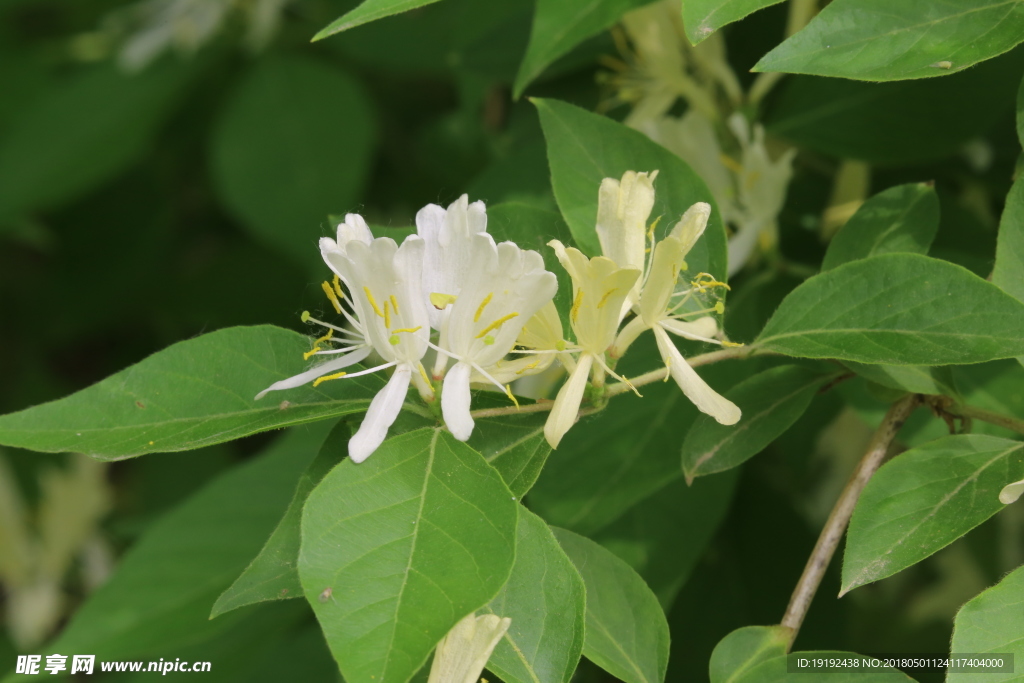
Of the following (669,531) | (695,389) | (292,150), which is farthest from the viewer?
(292,150)

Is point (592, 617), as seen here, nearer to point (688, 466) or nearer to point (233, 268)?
point (688, 466)

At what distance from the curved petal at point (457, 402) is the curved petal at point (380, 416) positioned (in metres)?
0.03

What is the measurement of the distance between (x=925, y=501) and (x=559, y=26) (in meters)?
0.49

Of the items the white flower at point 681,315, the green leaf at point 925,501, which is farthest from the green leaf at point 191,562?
the green leaf at point 925,501

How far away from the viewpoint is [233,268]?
2.30 m

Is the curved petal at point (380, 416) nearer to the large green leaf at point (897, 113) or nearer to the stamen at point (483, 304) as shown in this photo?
the stamen at point (483, 304)

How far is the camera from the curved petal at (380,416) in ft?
1.82

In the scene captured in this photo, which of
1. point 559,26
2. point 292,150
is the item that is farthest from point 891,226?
point 292,150

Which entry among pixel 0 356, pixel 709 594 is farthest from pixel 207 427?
pixel 0 356

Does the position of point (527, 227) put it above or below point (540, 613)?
above

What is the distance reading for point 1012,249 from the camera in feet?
1.98

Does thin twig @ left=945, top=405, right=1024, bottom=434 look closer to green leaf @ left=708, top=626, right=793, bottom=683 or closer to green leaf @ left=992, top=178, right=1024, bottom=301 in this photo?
green leaf @ left=992, top=178, right=1024, bottom=301

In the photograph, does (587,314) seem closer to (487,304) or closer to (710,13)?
(487,304)

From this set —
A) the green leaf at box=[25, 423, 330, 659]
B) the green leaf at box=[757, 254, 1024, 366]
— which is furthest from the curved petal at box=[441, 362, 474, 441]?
the green leaf at box=[25, 423, 330, 659]
